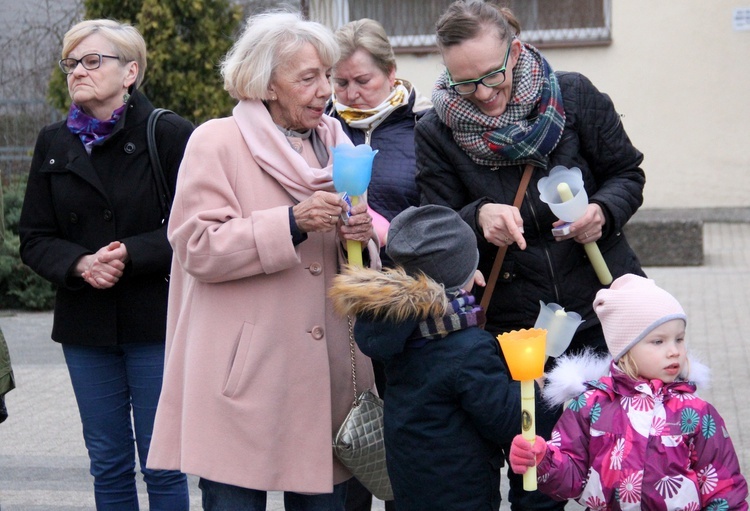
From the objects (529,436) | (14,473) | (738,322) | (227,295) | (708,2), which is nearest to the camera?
(529,436)

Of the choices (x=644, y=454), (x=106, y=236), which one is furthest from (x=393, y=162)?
(x=644, y=454)

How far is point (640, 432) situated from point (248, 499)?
1169 millimetres

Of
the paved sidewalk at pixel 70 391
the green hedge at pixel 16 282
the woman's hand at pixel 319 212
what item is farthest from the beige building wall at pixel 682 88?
the woman's hand at pixel 319 212

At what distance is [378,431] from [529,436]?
27.9 inches

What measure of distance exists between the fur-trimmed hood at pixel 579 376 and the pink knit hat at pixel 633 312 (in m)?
0.10

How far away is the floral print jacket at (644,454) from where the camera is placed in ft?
9.03

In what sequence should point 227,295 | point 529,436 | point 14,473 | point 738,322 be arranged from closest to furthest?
point 529,436 → point 227,295 → point 14,473 → point 738,322

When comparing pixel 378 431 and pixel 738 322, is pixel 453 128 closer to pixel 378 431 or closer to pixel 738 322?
pixel 378 431

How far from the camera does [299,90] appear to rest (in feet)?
10.5

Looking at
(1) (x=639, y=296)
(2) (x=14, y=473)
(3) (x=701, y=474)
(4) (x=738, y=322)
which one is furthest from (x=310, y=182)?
(4) (x=738, y=322)

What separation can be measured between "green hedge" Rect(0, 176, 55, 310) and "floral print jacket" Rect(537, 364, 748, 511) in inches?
292

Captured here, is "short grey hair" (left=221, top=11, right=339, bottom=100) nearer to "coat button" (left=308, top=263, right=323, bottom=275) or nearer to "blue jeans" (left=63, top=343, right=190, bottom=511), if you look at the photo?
"coat button" (left=308, top=263, right=323, bottom=275)

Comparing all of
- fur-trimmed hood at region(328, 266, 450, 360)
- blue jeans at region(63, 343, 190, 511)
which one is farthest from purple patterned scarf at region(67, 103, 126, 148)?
fur-trimmed hood at region(328, 266, 450, 360)

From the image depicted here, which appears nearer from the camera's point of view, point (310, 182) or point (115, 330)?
point (310, 182)
